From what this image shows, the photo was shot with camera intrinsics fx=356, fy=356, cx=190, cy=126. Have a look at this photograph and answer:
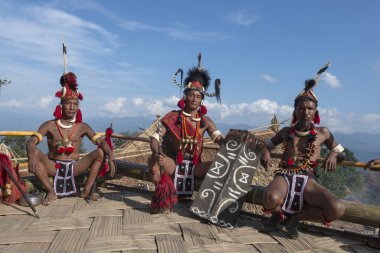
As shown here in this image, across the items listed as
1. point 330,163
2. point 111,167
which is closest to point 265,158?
point 330,163

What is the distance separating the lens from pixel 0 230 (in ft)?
11.9

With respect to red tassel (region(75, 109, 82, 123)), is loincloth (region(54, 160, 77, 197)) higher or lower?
lower

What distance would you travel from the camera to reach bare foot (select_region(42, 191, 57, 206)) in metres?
4.63

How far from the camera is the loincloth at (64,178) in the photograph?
4934mm

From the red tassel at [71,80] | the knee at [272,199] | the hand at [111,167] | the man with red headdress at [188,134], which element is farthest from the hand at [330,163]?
the red tassel at [71,80]

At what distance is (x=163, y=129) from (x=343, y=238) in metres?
2.51

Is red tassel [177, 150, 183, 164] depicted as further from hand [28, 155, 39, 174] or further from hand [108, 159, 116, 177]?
hand [28, 155, 39, 174]

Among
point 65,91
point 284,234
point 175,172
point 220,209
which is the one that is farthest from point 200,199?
point 65,91

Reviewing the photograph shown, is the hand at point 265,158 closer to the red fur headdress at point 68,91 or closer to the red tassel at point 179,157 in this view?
the red tassel at point 179,157

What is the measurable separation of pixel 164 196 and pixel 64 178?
1.61 metres

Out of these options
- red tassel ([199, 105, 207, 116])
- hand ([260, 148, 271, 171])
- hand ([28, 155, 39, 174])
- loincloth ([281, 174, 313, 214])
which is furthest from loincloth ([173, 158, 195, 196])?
hand ([28, 155, 39, 174])

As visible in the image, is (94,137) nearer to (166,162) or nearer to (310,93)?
(166,162)

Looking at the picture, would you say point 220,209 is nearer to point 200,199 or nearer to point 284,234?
point 200,199

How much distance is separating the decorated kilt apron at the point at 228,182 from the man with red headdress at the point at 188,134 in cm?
30
